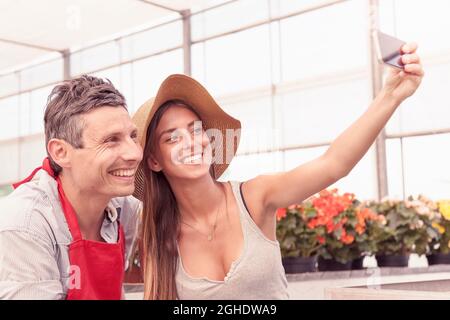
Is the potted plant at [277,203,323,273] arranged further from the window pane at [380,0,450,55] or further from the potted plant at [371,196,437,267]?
the window pane at [380,0,450,55]

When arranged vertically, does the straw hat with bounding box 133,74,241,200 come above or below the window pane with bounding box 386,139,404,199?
above

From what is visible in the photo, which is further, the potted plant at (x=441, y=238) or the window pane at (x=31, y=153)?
the potted plant at (x=441, y=238)

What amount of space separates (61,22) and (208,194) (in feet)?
Result: 0.74

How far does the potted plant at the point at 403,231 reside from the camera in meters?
0.89

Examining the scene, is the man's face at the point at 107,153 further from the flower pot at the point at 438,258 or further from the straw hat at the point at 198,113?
the flower pot at the point at 438,258

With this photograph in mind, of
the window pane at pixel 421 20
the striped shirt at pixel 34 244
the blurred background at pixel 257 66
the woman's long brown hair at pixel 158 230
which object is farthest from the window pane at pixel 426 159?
the striped shirt at pixel 34 244

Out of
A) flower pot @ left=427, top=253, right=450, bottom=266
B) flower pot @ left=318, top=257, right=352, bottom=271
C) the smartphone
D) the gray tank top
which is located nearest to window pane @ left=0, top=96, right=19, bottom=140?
the gray tank top

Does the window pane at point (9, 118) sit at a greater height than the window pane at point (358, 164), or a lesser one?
greater

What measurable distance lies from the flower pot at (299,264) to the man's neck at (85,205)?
1.13 feet

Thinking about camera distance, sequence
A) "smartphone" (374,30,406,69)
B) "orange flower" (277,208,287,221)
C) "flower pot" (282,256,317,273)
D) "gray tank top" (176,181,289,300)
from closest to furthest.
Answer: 1. "smartphone" (374,30,406,69)
2. "gray tank top" (176,181,289,300)
3. "flower pot" (282,256,317,273)
4. "orange flower" (277,208,287,221)

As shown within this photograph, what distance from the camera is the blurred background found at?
575 mm

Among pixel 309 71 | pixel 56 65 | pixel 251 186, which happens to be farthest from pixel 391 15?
pixel 56 65

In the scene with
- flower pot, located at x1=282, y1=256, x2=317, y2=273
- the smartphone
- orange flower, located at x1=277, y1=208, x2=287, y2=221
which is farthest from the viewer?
orange flower, located at x1=277, y1=208, x2=287, y2=221
